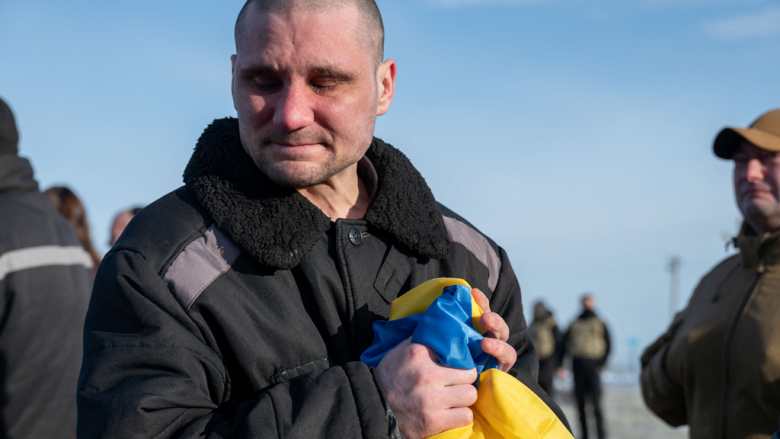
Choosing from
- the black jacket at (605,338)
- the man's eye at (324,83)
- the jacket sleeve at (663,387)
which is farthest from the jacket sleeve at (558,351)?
the man's eye at (324,83)

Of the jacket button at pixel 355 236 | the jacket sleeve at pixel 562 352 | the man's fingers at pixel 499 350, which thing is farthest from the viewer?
the jacket sleeve at pixel 562 352

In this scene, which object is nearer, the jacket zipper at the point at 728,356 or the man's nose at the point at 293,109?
the man's nose at the point at 293,109

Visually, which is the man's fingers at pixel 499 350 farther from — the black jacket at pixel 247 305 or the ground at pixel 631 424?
the ground at pixel 631 424

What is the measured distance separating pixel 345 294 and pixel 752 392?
2.18m

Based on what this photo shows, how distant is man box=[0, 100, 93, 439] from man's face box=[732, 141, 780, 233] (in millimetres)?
3275

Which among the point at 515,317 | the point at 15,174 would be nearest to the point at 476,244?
the point at 515,317

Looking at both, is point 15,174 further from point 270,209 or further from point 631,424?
point 631,424

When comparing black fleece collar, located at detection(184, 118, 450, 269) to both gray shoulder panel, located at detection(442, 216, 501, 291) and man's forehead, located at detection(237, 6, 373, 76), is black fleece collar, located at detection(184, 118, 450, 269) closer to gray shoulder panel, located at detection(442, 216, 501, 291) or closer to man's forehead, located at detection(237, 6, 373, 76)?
gray shoulder panel, located at detection(442, 216, 501, 291)

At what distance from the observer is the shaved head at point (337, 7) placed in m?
1.94

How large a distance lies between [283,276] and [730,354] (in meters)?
2.37

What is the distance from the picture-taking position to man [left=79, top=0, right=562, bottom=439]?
1663 mm

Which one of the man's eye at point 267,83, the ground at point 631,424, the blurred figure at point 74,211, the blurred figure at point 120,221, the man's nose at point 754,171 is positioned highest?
the man's eye at point 267,83

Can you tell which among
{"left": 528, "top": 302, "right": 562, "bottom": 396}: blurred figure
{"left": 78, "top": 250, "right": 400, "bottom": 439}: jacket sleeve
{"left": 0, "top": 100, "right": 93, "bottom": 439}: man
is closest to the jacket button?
{"left": 78, "top": 250, "right": 400, "bottom": 439}: jacket sleeve

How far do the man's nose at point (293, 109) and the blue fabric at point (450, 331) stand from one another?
1.93ft
